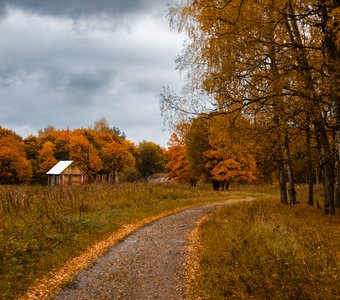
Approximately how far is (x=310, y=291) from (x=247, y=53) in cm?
759

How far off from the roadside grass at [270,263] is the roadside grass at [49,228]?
3.71 meters

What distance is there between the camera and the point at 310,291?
16.6 ft

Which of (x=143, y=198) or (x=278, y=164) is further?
(x=143, y=198)

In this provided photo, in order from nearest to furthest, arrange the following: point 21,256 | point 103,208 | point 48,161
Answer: point 21,256
point 103,208
point 48,161

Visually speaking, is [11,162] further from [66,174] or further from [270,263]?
[270,263]

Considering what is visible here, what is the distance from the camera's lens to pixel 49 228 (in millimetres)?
11070

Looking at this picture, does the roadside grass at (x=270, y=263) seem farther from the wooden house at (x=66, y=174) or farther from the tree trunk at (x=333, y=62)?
the wooden house at (x=66, y=174)

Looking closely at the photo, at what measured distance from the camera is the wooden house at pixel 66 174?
58125mm

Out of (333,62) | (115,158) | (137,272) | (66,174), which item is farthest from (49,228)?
(115,158)

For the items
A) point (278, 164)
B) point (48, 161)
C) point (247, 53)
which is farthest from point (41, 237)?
point (48, 161)

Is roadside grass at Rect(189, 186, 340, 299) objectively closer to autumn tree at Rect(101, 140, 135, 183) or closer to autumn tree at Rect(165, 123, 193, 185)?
autumn tree at Rect(165, 123, 193, 185)

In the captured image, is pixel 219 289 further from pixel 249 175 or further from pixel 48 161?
pixel 48 161

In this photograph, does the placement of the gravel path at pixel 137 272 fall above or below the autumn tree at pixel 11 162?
below

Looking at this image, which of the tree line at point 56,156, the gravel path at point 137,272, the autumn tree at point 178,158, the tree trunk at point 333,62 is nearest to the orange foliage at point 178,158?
the autumn tree at point 178,158
